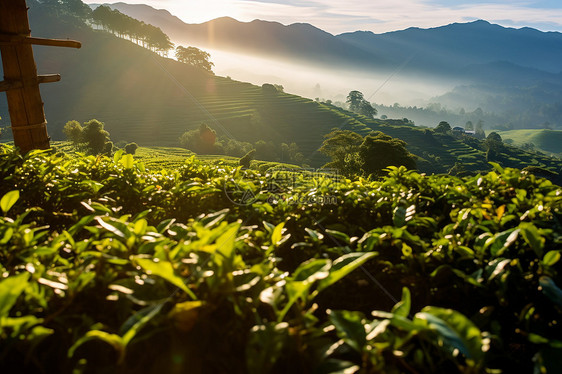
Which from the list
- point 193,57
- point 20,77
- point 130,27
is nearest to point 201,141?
point 193,57

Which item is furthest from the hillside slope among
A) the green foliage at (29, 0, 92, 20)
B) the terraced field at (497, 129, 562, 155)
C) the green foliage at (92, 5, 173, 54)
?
the terraced field at (497, 129, 562, 155)

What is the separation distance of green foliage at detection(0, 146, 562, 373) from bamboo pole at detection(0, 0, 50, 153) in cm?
375

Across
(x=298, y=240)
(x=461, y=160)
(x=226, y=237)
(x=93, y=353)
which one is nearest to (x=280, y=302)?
(x=226, y=237)

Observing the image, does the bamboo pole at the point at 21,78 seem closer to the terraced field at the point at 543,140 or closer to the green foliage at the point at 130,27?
the green foliage at the point at 130,27

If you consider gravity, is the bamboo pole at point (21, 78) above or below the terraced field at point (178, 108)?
above

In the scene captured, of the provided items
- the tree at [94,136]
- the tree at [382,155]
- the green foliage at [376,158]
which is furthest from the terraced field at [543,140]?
the tree at [94,136]

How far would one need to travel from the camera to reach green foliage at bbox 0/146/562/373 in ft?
3.64

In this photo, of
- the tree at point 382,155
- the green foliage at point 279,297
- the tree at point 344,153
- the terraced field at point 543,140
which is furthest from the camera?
the terraced field at point 543,140

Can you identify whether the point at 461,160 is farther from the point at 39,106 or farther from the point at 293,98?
the point at 39,106

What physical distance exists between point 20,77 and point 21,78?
0.02 m

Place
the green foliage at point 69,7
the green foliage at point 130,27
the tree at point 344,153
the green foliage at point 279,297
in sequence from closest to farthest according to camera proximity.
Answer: the green foliage at point 279,297 < the tree at point 344,153 < the green foliage at point 130,27 < the green foliage at point 69,7

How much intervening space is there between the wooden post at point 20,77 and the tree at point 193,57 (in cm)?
12955

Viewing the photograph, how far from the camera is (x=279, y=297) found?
127 cm

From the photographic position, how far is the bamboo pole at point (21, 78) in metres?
4.85
